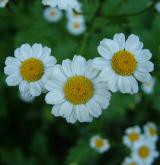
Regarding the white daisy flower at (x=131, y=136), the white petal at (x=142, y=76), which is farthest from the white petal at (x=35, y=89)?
the white daisy flower at (x=131, y=136)

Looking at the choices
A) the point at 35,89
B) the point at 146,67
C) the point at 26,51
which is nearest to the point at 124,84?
the point at 146,67

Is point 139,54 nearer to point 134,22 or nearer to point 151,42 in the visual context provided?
point 151,42

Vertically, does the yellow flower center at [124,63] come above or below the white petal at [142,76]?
above

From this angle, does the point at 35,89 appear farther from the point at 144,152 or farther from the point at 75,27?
the point at 75,27

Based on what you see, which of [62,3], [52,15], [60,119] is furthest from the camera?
[52,15]

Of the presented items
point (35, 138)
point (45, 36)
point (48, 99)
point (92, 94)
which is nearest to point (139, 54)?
point (92, 94)

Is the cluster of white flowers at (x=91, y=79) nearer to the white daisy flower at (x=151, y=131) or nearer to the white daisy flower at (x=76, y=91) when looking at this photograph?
the white daisy flower at (x=76, y=91)
